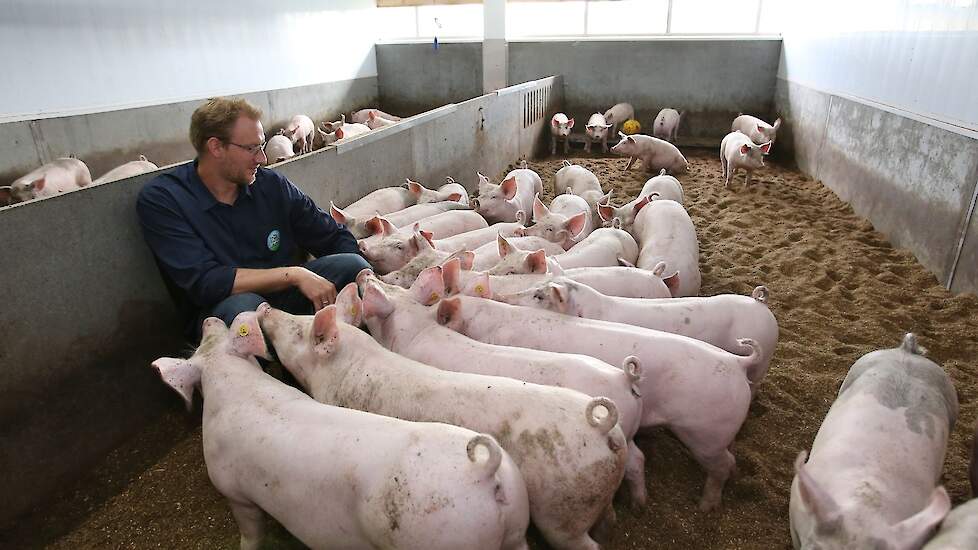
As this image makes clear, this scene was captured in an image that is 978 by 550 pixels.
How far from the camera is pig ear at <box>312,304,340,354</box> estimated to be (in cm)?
235

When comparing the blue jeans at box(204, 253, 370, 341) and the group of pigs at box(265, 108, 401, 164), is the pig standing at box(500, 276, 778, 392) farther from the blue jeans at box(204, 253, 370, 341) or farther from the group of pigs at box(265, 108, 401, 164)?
the group of pigs at box(265, 108, 401, 164)

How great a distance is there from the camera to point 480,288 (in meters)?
2.98

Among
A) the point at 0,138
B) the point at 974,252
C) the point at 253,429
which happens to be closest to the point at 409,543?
the point at 253,429

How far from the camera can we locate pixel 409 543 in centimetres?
165

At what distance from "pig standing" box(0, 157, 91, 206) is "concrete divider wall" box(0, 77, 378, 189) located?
214 millimetres

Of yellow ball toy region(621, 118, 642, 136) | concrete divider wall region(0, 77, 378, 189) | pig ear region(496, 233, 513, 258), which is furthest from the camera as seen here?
yellow ball toy region(621, 118, 642, 136)

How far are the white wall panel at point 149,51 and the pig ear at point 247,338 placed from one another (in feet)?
14.9

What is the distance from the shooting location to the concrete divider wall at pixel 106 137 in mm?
5367

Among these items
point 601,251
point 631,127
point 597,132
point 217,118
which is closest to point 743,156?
point 597,132

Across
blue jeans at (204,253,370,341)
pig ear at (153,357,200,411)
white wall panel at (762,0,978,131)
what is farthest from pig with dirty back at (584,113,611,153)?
pig ear at (153,357,200,411)

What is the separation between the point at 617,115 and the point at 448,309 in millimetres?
8763

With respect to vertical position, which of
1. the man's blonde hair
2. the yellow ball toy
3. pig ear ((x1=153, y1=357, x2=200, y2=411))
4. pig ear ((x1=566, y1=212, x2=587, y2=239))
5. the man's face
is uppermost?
the man's blonde hair

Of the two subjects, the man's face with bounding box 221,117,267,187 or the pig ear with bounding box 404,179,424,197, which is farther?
the pig ear with bounding box 404,179,424,197

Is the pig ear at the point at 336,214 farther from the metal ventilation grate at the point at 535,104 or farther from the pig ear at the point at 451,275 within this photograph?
the metal ventilation grate at the point at 535,104
